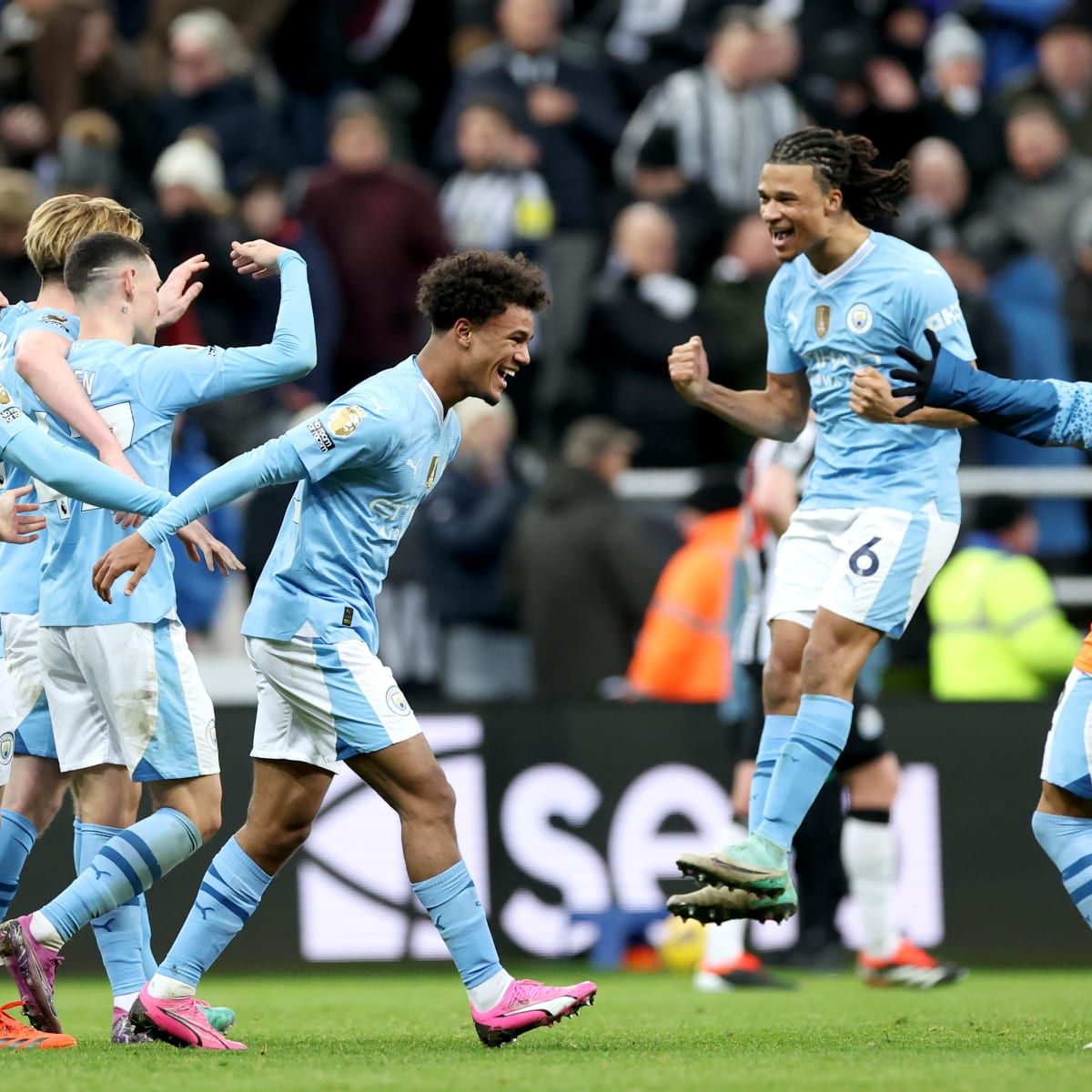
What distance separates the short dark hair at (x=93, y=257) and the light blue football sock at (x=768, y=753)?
8.28ft

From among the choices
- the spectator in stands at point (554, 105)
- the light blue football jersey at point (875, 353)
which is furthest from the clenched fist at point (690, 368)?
the spectator in stands at point (554, 105)

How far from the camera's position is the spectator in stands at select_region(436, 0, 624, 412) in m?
14.1

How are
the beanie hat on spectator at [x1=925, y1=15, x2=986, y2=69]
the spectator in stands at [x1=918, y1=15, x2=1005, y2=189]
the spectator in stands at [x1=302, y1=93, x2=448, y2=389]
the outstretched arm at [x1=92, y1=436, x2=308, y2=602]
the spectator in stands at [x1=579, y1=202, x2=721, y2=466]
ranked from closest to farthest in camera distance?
the outstretched arm at [x1=92, y1=436, x2=308, y2=602], the spectator in stands at [x1=579, y1=202, x2=721, y2=466], the spectator in stands at [x1=302, y1=93, x2=448, y2=389], the spectator in stands at [x1=918, y1=15, x2=1005, y2=189], the beanie hat on spectator at [x1=925, y1=15, x2=986, y2=69]

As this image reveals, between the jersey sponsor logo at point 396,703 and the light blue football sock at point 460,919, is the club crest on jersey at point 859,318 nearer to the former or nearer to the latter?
the jersey sponsor logo at point 396,703

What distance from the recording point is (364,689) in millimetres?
6148

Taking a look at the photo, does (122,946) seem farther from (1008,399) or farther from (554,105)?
(554,105)

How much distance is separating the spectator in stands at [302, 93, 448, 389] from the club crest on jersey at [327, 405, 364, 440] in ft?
22.8

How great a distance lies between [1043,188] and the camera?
14.1 metres

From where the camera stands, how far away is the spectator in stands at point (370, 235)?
42.4 ft

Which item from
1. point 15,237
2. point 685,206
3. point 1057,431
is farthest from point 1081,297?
point 1057,431

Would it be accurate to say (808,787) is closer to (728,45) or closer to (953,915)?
(953,915)

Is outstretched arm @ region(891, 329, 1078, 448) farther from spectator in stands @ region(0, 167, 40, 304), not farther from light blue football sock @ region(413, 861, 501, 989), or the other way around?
spectator in stands @ region(0, 167, 40, 304)

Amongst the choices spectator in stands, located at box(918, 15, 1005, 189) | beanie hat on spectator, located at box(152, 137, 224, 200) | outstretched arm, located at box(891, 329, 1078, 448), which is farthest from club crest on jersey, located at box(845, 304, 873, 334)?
spectator in stands, located at box(918, 15, 1005, 189)

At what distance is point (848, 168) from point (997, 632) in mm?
4212
